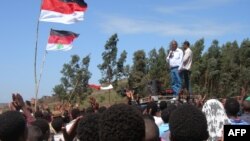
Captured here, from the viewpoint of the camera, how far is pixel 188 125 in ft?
11.0

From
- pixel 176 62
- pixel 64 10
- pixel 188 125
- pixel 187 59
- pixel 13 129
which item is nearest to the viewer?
pixel 188 125

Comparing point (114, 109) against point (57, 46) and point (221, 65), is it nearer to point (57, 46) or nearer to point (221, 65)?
point (57, 46)

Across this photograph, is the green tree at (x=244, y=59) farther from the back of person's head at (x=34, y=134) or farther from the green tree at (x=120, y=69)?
the back of person's head at (x=34, y=134)

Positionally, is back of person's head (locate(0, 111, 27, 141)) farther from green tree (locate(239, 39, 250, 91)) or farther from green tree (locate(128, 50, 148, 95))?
green tree (locate(239, 39, 250, 91))

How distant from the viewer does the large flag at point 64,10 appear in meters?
15.0

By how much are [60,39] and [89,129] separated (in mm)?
12350

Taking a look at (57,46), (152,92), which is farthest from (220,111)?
(57,46)

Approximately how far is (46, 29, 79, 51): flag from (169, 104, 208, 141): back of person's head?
→ 12.1 metres

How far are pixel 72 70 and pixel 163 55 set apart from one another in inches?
261

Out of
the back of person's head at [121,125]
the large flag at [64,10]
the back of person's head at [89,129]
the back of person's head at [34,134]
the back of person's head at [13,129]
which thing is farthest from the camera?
the large flag at [64,10]

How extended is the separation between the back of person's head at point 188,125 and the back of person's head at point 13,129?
1.28m

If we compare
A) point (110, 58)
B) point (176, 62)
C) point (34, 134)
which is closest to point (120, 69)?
point (110, 58)

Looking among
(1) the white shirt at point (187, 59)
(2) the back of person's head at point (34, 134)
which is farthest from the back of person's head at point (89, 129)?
(1) the white shirt at point (187, 59)

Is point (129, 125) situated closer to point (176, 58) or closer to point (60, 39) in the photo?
point (176, 58)
